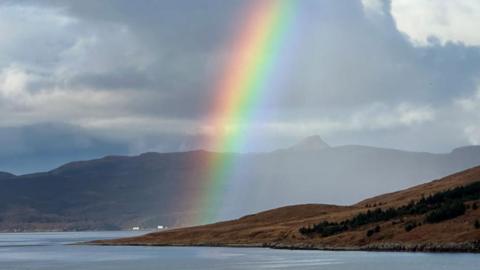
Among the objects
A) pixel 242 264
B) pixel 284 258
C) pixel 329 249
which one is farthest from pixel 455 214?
pixel 242 264

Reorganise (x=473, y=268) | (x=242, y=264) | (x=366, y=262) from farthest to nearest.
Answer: (x=242, y=264)
(x=366, y=262)
(x=473, y=268)

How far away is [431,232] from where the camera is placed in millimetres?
170500

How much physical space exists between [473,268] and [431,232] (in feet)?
195

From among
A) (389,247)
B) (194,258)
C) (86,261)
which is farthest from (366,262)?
(86,261)

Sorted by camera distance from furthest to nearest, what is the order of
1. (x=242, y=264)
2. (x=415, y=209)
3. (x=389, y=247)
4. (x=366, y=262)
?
(x=415, y=209), (x=389, y=247), (x=242, y=264), (x=366, y=262)

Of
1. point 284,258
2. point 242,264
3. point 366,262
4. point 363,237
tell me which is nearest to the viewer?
point 366,262

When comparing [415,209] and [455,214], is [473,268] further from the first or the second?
[415,209]

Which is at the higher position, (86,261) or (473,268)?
(86,261)

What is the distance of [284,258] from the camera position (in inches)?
6324

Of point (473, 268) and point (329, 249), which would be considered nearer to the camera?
point (473, 268)

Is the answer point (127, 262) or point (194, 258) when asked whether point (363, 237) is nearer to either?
point (194, 258)

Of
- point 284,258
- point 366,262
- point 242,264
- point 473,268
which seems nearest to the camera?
point 473,268

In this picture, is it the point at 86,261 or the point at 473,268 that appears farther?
the point at 86,261

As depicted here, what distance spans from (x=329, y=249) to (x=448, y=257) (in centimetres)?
5305
